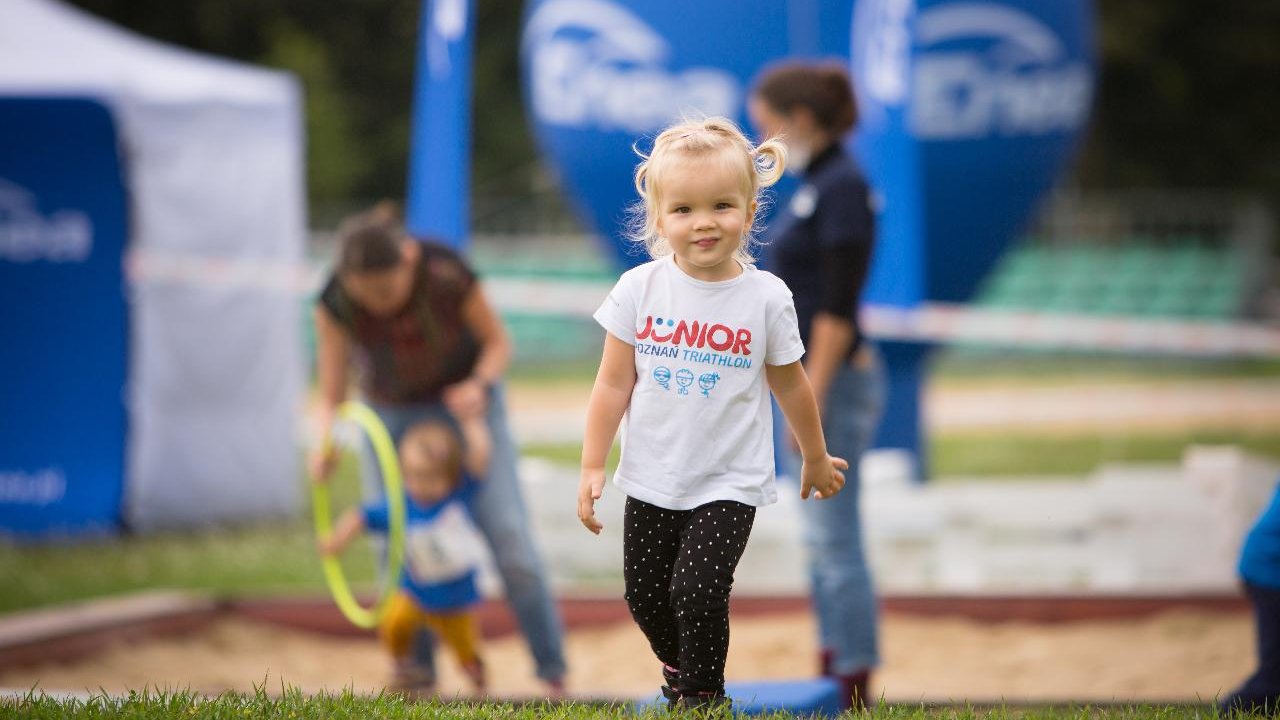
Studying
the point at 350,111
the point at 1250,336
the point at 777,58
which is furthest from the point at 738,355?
the point at 350,111

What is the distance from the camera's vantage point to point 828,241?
18.4 ft

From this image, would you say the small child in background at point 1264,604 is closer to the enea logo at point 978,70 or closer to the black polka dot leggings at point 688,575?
the black polka dot leggings at point 688,575

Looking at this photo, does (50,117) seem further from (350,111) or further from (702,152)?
(350,111)

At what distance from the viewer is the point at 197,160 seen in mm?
11734

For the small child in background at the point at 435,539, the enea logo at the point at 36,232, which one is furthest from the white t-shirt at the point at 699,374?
the enea logo at the point at 36,232

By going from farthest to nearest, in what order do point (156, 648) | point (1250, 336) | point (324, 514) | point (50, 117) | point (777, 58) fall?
point (1250, 336), point (50, 117), point (777, 58), point (156, 648), point (324, 514)

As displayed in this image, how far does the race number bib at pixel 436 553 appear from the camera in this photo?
613 centimetres

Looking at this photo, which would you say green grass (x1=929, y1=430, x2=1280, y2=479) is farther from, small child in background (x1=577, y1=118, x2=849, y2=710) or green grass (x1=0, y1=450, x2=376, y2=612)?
small child in background (x1=577, y1=118, x2=849, y2=710)

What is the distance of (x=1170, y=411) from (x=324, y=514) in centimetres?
1368

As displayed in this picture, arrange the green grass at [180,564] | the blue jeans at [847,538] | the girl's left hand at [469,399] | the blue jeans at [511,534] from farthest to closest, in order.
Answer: the green grass at [180,564]
the blue jeans at [511,534]
the girl's left hand at [469,399]
the blue jeans at [847,538]

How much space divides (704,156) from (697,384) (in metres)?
0.54

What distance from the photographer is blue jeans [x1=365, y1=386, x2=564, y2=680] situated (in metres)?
6.31

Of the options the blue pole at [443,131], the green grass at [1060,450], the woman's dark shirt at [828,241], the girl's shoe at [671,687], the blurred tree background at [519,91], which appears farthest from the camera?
the blurred tree background at [519,91]

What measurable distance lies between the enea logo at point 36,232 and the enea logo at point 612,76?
11.3 feet
